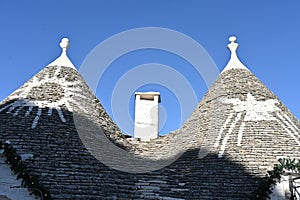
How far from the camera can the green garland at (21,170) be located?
620 cm

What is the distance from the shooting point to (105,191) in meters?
6.55

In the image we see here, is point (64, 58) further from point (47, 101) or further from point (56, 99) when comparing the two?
point (47, 101)

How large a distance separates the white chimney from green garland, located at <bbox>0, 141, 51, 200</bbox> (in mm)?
4082

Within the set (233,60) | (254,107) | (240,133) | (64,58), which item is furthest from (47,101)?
(233,60)

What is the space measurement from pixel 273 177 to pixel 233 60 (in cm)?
435

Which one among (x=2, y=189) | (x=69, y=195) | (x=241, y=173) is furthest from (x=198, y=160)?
(x=2, y=189)

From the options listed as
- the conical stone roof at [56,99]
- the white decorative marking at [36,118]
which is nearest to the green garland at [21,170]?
the white decorative marking at [36,118]

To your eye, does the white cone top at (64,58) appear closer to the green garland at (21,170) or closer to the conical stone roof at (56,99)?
the conical stone roof at (56,99)

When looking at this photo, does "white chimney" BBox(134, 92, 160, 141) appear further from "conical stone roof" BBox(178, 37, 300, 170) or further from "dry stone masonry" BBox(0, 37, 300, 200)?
"conical stone roof" BBox(178, 37, 300, 170)

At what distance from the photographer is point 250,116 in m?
8.20

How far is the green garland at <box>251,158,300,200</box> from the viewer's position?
6293 millimetres

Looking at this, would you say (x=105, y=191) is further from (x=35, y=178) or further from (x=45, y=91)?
(x=45, y=91)

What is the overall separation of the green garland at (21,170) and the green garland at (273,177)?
3432mm

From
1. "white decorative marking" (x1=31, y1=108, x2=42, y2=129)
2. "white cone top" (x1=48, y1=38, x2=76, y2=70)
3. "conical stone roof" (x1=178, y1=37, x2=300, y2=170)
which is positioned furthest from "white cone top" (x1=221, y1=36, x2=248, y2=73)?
"white decorative marking" (x1=31, y1=108, x2=42, y2=129)
